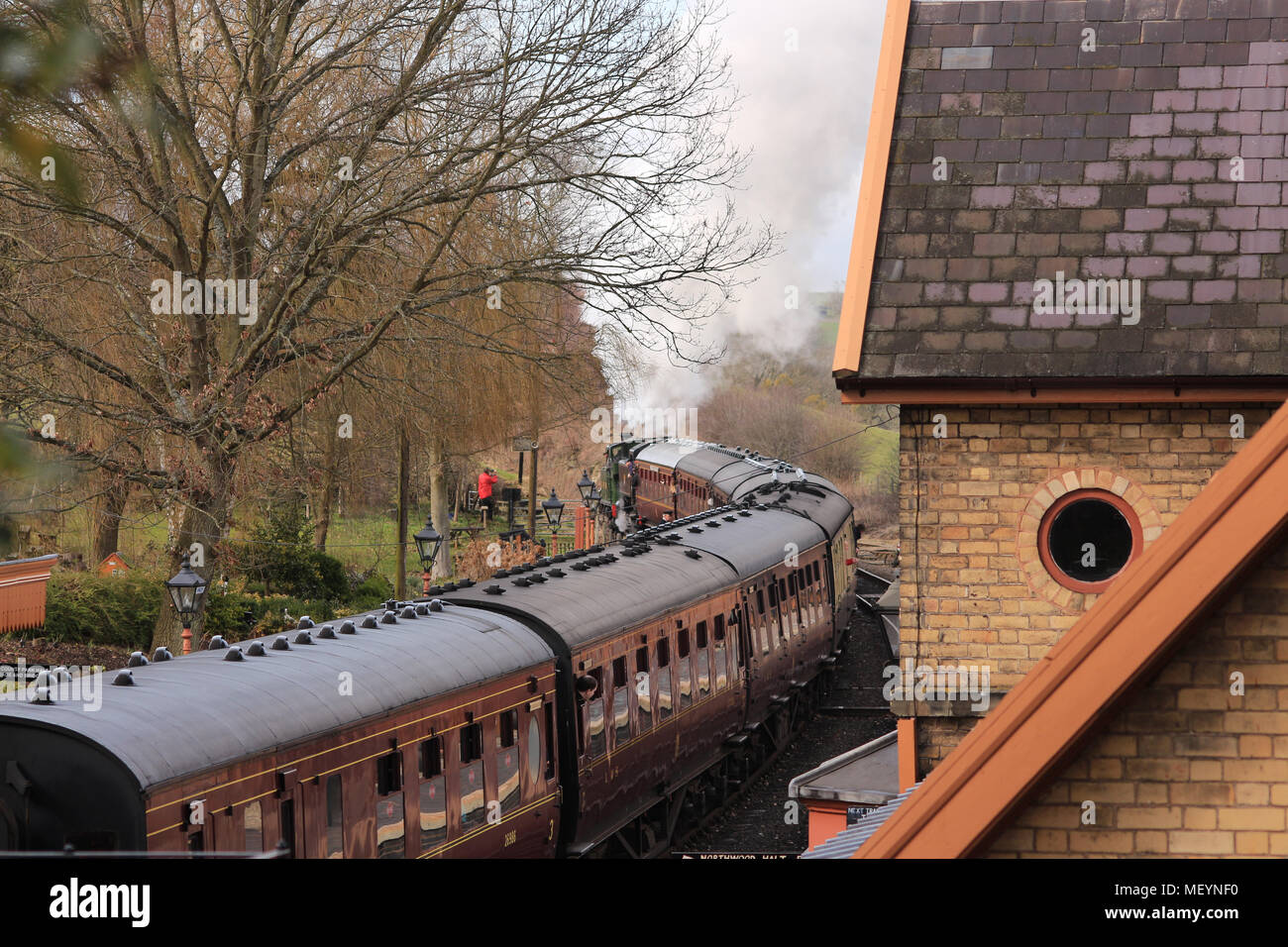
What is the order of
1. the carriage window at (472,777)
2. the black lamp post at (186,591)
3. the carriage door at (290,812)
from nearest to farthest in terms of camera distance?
the carriage door at (290,812)
the carriage window at (472,777)
the black lamp post at (186,591)

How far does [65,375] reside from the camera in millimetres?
17750

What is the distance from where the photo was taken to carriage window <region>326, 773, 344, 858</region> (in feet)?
25.4

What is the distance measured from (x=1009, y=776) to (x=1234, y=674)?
0.77 m

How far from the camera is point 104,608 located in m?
20.7

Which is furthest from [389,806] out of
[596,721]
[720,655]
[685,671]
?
[720,655]

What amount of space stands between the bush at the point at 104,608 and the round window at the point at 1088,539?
1479cm

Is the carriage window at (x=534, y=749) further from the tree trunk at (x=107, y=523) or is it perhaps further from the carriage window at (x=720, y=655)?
the tree trunk at (x=107, y=523)

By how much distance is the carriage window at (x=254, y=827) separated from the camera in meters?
7.05

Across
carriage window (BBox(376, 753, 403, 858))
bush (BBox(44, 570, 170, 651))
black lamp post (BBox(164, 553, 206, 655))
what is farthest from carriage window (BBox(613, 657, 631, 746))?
bush (BBox(44, 570, 170, 651))

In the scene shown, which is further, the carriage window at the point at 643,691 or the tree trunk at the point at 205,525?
the tree trunk at the point at 205,525

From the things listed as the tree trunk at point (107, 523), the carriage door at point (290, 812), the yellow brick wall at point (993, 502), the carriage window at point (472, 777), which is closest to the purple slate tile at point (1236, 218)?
the yellow brick wall at point (993, 502)

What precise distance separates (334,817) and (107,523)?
55.6ft

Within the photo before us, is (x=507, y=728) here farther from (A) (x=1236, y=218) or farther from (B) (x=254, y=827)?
(A) (x=1236, y=218)
